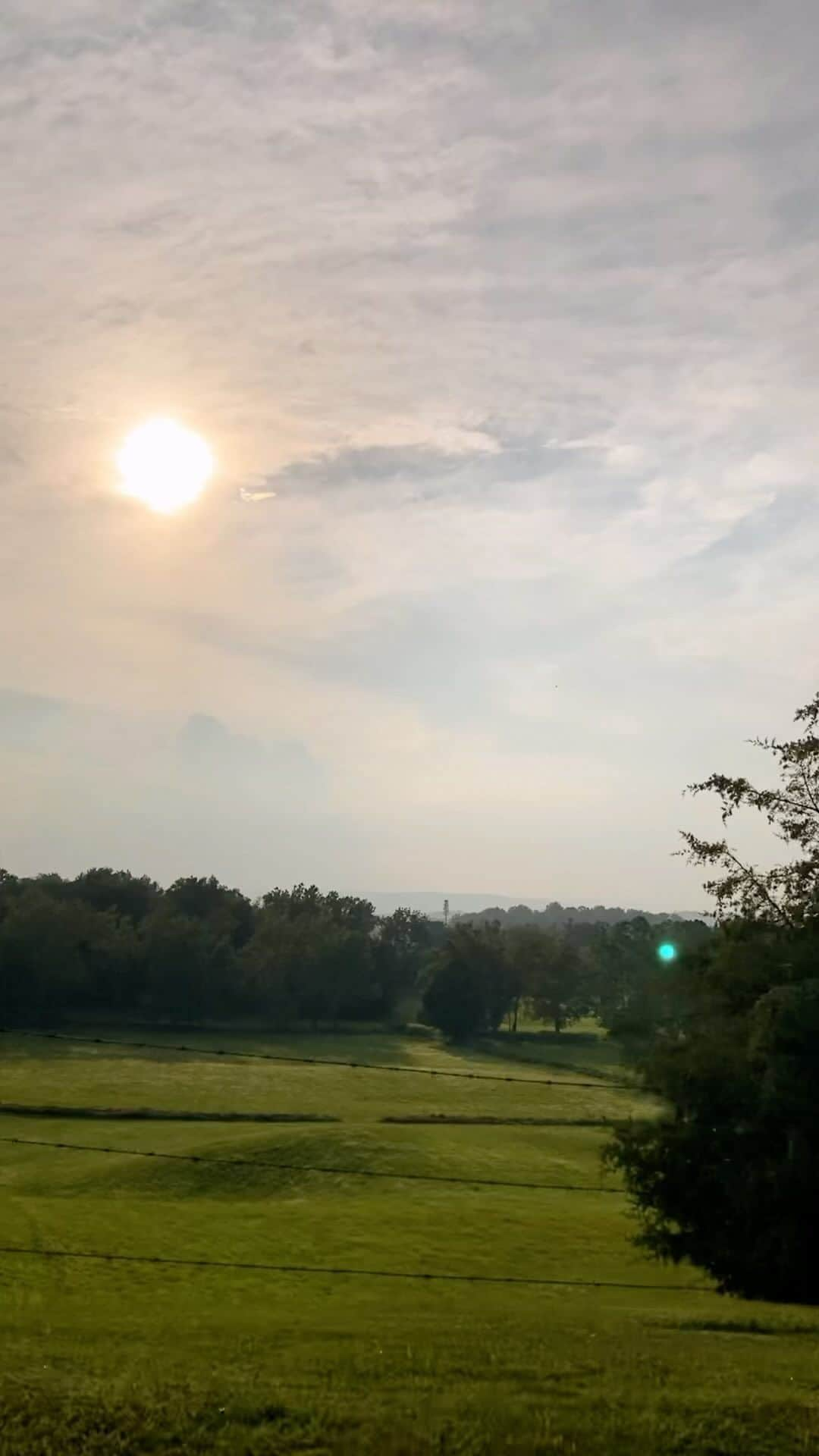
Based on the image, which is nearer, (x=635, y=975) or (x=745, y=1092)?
(x=745, y=1092)

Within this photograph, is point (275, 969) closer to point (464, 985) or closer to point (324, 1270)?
point (464, 985)

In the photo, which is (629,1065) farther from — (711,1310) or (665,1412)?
(665,1412)

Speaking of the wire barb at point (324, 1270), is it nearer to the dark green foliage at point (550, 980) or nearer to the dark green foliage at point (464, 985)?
the dark green foliage at point (464, 985)

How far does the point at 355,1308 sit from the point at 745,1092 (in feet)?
37.1

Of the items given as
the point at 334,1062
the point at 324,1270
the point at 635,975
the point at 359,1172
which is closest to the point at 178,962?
the point at 635,975

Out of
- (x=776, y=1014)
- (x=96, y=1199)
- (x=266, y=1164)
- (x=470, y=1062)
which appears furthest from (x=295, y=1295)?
(x=470, y=1062)

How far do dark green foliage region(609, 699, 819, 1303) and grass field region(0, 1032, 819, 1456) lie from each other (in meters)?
1.78

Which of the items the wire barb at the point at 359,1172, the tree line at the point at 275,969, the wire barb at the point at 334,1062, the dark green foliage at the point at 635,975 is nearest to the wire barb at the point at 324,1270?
the wire barb at the point at 334,1062

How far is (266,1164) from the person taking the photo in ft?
177

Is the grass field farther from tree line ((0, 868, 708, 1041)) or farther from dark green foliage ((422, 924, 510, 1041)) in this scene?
dark green foliage ((422, 924, 510, 1041))

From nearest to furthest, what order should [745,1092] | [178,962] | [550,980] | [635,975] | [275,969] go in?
[745,1092] < [635,975] < [178,962] < [275,969] < [550,980]

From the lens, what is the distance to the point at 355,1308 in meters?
29.4

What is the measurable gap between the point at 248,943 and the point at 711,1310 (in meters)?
119

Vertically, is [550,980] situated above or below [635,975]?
below
